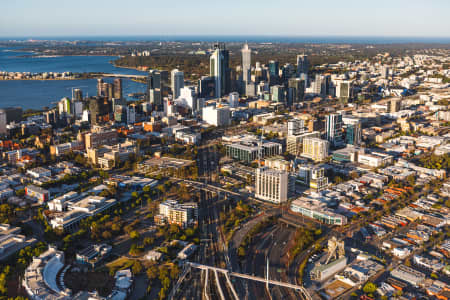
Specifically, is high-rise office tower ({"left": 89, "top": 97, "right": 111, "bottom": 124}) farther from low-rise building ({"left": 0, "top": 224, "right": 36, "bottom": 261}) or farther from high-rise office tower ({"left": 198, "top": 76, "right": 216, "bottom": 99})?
low-rise building ({"left": 0, "top": 224, "right": 36, "bottom": 261})

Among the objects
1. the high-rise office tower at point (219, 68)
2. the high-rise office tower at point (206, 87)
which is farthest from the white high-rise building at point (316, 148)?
the high-rise office tower at point (219, 68)

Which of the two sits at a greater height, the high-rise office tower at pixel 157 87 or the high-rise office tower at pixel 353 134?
the high-rise office tower at pixel 157 87

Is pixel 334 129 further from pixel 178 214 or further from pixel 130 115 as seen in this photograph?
pixel 130 115

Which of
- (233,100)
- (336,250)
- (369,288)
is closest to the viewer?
(369,288)

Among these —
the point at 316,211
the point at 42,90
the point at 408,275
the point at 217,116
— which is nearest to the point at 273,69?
the point at 217,116

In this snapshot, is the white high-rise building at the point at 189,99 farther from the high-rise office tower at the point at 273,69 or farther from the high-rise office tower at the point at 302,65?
the high-rise office tower at the point at 302,65

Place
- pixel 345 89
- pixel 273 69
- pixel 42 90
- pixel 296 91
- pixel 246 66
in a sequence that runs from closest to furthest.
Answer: pixel 345 89
pixel 296 91
pixel 246 66
pixel 42 90
pixel 273 69
